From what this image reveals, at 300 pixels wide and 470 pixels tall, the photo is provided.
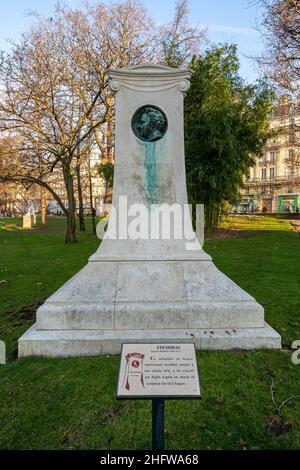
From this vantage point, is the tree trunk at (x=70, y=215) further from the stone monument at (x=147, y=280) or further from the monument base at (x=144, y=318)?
the monument base at (x=144, y=318)

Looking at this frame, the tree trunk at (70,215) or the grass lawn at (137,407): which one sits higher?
the tree trunk at (70,215)

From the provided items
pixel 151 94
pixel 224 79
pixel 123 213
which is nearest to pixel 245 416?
pixel 123 213

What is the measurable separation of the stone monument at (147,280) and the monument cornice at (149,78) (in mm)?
14

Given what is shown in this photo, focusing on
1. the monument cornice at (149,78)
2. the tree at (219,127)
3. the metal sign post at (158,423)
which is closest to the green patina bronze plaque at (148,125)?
the monument cornice at (149,78)

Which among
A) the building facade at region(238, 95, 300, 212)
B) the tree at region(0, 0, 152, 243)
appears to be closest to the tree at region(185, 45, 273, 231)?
the tree at region(0, 0, 152, 243)

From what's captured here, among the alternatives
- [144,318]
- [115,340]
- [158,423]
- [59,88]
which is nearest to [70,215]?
[59,88]

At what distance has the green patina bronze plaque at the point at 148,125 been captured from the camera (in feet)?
15.4

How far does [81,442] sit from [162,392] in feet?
3.64

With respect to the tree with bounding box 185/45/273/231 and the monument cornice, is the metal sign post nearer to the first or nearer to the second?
the monument cornice

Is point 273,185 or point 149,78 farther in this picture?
point 273,185

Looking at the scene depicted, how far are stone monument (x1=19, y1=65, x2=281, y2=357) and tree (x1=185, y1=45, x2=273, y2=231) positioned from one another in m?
10.4

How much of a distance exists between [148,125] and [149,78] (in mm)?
681

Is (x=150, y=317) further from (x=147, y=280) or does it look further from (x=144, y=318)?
(x=147, y=280)

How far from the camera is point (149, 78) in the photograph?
467 centimetres
